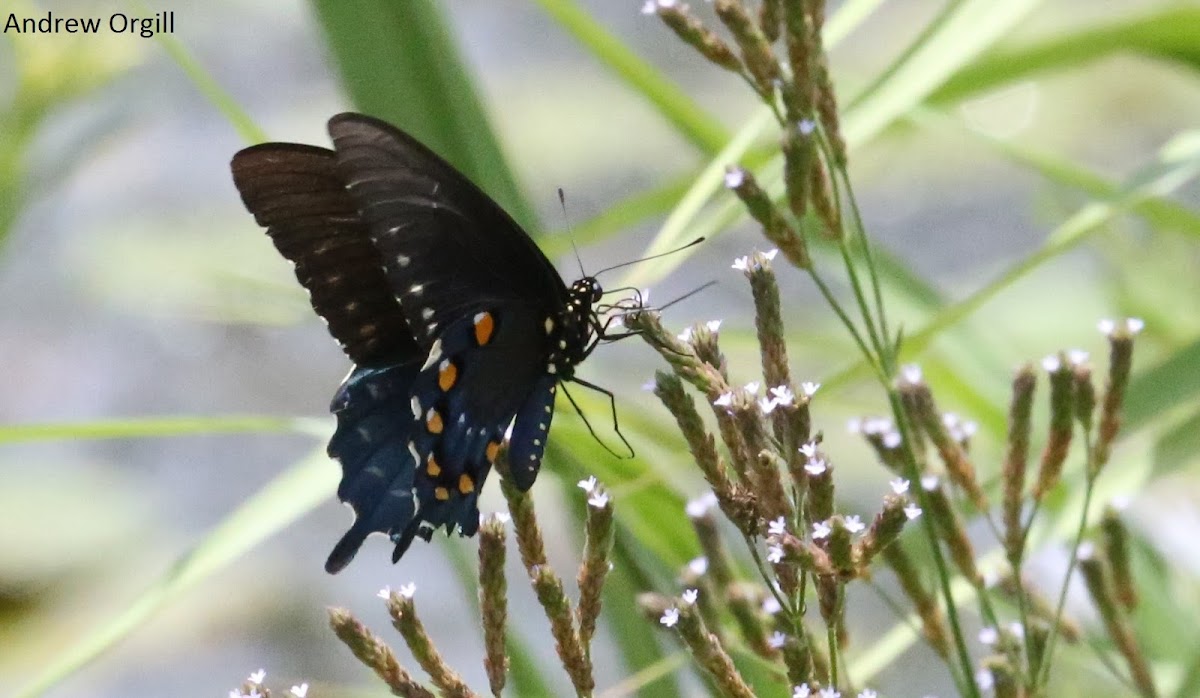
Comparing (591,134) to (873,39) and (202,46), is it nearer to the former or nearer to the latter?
(873,39)

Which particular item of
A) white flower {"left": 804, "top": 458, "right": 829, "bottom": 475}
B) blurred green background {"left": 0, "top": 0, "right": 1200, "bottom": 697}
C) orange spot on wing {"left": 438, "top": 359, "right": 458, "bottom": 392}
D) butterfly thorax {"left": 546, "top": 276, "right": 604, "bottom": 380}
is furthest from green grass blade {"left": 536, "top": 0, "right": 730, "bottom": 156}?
white flower {"left": 804, "top": 458, "right": 829, "bottom": 475}

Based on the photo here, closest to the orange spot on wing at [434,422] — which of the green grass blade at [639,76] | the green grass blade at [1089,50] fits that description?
the green grass blade at [639,76]

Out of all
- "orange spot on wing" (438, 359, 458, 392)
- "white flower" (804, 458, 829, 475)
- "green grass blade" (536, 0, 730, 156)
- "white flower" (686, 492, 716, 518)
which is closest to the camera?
"white flower" (804, 458, 829, 475)

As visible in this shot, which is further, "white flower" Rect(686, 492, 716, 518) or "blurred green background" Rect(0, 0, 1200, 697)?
"blurred green background" Rect(0, 0, 1200, 697)

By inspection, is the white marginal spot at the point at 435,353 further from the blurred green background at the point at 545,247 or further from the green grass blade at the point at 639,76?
the green grass blade at the point at 639,76

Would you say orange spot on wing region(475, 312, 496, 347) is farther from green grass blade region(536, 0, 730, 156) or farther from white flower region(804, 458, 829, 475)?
white flower region(804, 458, 829, 475)

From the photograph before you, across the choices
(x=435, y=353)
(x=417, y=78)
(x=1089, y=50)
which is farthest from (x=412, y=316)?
(x=1089, y=50)

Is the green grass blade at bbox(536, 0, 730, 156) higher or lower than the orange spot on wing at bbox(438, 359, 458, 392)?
higher
